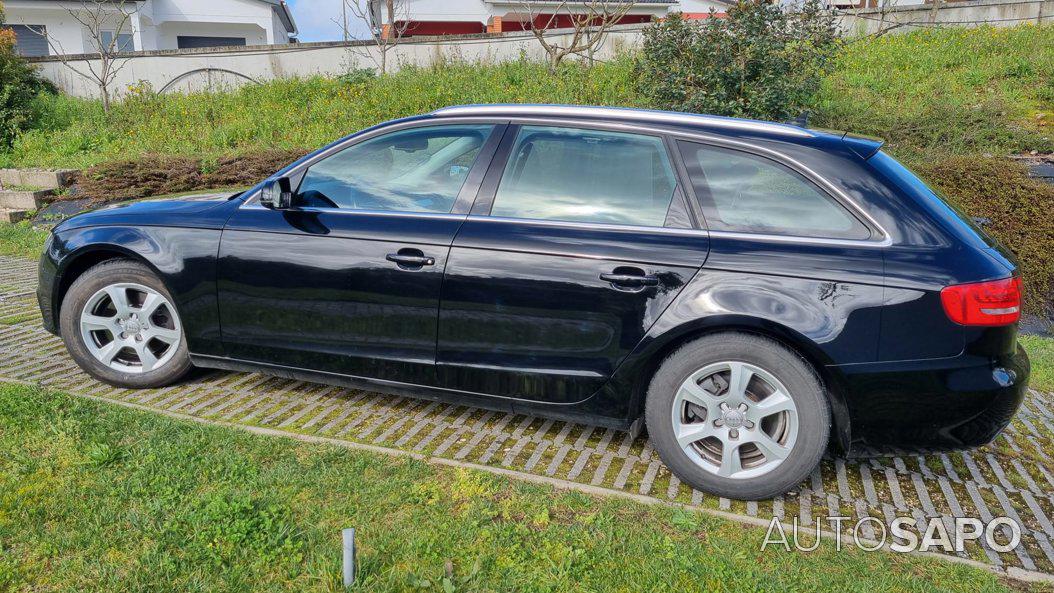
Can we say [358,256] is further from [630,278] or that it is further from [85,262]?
[85,262]

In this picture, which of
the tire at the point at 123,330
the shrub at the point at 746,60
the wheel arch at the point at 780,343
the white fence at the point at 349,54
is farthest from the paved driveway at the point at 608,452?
the white fence at the point at 349,54

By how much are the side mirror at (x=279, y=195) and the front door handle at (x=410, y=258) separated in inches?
26.2

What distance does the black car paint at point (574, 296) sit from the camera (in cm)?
291

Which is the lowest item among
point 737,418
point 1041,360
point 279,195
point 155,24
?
point 1041,360

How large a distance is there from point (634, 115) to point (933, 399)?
1.74 meters

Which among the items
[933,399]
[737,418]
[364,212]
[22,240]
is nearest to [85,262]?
[364,212]

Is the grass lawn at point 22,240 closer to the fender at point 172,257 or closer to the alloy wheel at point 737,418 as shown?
the fender at point 172,257

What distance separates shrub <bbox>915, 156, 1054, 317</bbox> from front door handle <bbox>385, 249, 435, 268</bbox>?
5.58 metres

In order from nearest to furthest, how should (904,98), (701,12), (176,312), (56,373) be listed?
(176,312), (56,373), (904,98), (701,12)

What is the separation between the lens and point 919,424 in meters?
2.97

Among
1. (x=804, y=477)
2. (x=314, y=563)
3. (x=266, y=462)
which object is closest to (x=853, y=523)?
(x=804, y=477)

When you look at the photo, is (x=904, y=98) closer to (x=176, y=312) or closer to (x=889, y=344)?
(x=889, y=344)

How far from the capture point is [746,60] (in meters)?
8.50

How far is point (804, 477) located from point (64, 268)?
3996mm
